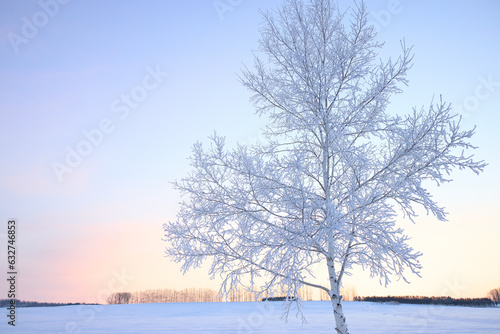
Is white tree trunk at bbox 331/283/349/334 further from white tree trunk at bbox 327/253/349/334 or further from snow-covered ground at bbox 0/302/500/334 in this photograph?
snow-covered ground at bbox 0/302/500/334

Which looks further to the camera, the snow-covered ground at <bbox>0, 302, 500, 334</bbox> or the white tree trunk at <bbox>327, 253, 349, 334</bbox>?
the snow-covered ground at <bbox>0, 302, 500, 334</bbox>

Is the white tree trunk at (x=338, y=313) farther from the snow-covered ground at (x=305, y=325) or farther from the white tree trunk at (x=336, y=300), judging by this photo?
the snow-covered ground at (x=305, y=325)

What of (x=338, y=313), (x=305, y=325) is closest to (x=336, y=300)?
(x=338, y=313)

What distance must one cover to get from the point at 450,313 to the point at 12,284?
21.2 metres

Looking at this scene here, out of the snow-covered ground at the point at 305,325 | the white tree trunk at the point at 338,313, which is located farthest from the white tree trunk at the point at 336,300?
the snow-covered ground at the point at 305,325

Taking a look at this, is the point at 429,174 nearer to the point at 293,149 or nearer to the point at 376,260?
the point at 376,260

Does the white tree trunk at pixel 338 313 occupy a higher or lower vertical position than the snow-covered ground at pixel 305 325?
higher

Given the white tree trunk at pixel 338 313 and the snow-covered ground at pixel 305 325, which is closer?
the white tree trunk at pixel 338 313

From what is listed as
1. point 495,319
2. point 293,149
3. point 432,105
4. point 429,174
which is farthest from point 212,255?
point 495,319

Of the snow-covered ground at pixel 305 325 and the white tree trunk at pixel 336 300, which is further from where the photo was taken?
the snow-covered ground at pixel 305 325

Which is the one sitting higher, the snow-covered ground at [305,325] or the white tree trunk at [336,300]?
the white tree trunk at [336,300]

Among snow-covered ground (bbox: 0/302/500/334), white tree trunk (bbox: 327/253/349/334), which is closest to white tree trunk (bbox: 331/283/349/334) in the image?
white tree trunk (bbox: 327/253/349/334)

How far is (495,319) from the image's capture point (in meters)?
16.2

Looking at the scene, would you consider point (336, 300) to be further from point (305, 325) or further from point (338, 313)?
point (305, 325)
